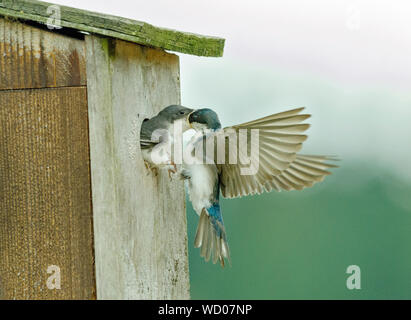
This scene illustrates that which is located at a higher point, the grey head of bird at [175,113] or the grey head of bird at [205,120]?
the grey head of bird at [175,113]

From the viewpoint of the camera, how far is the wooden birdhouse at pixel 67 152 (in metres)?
2.31

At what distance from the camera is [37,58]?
235 centimetres

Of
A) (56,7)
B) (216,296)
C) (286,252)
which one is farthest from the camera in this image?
(286,252)

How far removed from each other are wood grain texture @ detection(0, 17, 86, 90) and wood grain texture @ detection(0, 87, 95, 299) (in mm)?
30

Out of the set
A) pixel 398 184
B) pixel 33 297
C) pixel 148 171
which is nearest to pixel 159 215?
pixel 148 171

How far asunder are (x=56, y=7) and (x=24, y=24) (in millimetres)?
144

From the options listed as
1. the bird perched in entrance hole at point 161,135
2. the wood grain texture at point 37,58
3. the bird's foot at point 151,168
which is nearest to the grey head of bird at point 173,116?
the bird perched in entrance hole at point 161,135

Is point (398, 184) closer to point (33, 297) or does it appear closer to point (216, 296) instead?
point (216, 296)

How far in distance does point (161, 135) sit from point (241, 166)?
0.92 ft

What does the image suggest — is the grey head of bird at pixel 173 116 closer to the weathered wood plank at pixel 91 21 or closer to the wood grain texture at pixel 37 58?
the weathered wood plank at pixel 91 21

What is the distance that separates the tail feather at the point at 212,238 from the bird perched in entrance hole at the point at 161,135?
30cm

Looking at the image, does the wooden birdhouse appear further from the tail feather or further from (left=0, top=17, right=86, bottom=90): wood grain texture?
the tail feather

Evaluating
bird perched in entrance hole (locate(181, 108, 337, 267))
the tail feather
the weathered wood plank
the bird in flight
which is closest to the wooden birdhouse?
the weathered wood plank
